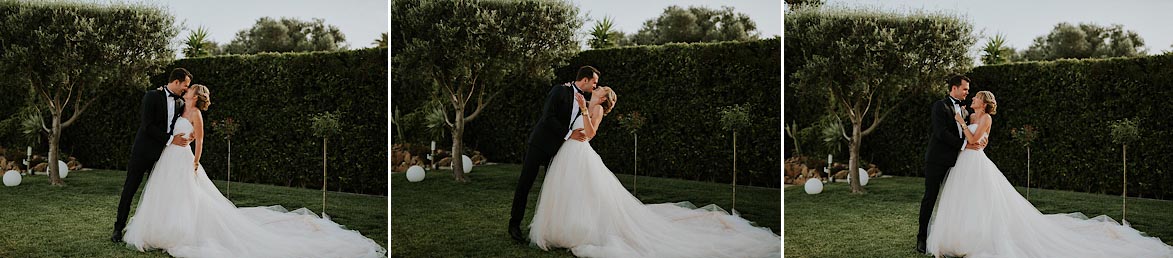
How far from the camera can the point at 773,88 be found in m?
6.12

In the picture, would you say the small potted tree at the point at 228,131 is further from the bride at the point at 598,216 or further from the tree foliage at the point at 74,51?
the bride at the point at 598,216

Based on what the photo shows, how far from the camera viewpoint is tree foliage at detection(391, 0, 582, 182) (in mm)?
5859

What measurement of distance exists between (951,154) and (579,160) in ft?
7.55

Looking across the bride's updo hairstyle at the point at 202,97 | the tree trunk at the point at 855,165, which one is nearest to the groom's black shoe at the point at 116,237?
the bride's updo hairstyle at the point at 202,97

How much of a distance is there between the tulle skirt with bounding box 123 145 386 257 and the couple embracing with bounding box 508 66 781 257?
3.97 ft

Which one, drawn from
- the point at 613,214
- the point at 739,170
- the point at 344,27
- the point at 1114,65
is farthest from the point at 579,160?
the point at 1114,65

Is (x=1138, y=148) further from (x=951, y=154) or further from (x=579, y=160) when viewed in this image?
(x=579, y=160)

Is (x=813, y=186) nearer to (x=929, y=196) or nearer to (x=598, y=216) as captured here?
(x=929, y=196)

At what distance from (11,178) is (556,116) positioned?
315 centimetres

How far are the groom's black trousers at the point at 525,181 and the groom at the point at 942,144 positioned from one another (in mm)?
2408

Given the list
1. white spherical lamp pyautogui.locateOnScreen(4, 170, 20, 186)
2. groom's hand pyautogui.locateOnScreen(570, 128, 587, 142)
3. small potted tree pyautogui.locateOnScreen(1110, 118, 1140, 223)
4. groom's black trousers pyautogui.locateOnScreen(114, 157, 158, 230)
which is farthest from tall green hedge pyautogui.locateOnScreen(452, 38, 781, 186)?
white spherical lamp pyautogui.locateOnScreen(4, 170, 20, 186)

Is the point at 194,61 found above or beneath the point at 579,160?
above

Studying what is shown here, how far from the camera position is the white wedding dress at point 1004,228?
19.0 ft

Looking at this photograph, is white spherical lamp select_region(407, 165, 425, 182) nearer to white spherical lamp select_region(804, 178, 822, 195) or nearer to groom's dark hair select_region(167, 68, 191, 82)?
groom's dark hair select_region(167, 68, 191, 82)
